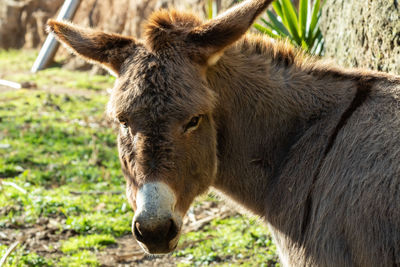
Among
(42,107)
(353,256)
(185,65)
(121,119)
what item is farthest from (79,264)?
(42,107)

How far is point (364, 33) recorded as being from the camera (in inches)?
204

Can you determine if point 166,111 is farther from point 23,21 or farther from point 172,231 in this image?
point 23,21

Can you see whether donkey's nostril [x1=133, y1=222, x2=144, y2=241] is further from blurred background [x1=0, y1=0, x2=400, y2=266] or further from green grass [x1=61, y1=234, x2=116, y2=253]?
green grass [x1=61, y1=234, x2=116, y2=253]

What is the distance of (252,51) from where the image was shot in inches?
159

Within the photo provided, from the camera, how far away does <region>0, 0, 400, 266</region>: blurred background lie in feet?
17.4

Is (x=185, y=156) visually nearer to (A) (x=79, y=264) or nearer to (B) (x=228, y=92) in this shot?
Answer: (B) (x=228, y=92)

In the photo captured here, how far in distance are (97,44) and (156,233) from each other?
4.79 ft

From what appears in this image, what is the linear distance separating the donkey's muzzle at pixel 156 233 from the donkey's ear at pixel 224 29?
1.17 meters

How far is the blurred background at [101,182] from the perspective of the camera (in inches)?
209

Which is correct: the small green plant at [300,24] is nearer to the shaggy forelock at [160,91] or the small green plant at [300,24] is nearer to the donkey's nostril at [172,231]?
the shaggy forelock at [160,91]

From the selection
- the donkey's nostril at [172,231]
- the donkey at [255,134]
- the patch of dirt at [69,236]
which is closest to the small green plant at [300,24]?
the patch of dirt at [69,236]

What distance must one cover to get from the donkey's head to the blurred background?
677 millimetres

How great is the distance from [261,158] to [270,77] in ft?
1.97

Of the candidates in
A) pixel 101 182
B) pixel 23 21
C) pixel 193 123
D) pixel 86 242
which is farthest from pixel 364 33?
pixel 23 21
